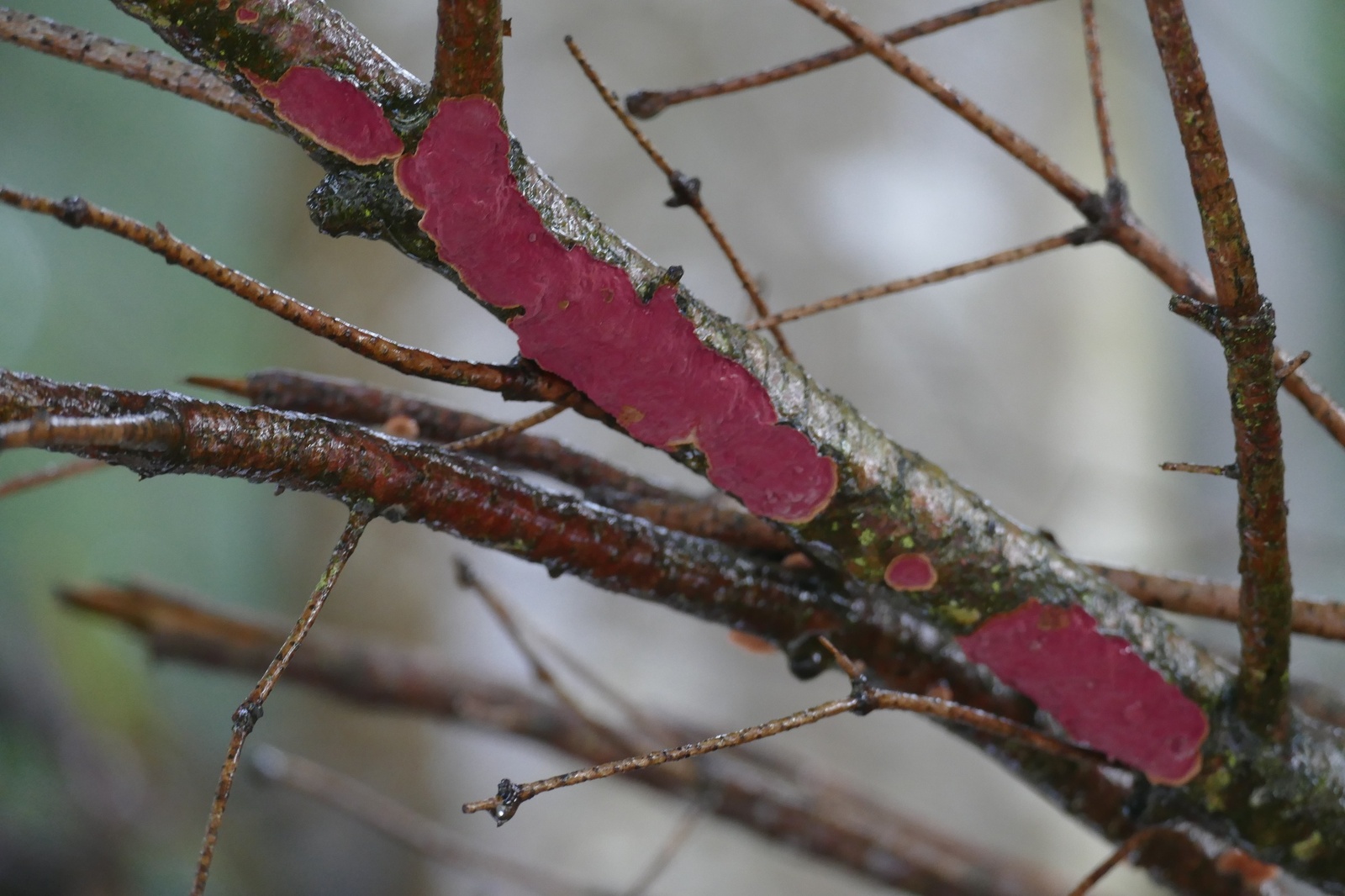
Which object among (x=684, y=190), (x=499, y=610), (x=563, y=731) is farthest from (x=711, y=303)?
(x=684, y=190)

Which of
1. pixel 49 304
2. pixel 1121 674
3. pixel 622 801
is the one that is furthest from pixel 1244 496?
pixel 49 304

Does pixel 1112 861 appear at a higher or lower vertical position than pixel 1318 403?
lower

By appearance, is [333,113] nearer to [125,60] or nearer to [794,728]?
[125,60]

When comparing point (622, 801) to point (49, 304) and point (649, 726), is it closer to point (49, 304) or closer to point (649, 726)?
point (649, 726)

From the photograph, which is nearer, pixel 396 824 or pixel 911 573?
pixel 911 573

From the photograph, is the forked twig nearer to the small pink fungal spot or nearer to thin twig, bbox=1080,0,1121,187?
the small pink fungal spot

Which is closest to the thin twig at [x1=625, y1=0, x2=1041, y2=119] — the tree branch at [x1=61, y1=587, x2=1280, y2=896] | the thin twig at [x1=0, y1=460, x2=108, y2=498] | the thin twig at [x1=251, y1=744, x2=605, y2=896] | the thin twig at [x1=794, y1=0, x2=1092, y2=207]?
the thin twig at [x1=794, y1=0, x2=1092, y2=207]


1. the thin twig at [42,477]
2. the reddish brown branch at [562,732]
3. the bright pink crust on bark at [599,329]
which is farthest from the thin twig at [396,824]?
the bright pink crust on bark at [599,329]
